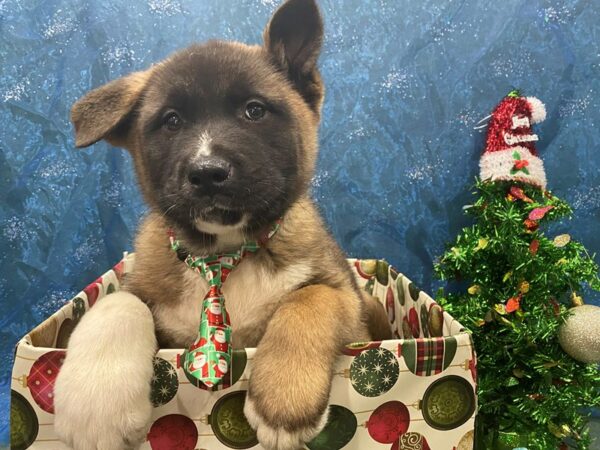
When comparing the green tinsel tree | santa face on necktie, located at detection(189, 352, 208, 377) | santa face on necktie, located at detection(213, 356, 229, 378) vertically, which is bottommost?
the green tinsel tree

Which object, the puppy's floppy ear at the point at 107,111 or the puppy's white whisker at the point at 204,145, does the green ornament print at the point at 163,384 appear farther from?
the puppy's floppy ear at the point at 107,111

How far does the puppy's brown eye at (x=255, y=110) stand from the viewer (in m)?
1.64

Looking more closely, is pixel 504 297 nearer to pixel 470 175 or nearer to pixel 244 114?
pixel 470 175

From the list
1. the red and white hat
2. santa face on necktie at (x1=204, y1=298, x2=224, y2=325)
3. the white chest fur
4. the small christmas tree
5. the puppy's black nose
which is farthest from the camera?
the red and white hat

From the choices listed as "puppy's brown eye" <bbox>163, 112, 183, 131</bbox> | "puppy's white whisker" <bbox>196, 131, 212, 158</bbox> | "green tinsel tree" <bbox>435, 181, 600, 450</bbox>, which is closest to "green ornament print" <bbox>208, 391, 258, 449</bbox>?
"puppy's white whisker" <bbox>196, 131, 212, 158</bbox>

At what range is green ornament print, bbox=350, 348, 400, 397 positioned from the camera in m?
1.33

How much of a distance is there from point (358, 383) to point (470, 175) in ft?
6.65

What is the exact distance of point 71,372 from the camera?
1.31 m

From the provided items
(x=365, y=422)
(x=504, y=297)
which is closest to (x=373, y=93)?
(x=504, y=297)

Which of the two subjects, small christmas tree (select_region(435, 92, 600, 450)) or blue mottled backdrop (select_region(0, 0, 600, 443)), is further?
blue mottled backdrop (select_region(0, 0, 600, 443))

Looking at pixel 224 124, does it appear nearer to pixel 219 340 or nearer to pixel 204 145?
pixel 204 145

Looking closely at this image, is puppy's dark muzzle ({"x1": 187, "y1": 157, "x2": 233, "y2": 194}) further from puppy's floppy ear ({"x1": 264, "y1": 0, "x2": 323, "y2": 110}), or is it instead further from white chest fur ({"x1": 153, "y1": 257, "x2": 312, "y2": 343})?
puppy's floppy ear ({"x1": 264, "y1": 0, "x2": 323, "y2": 110})

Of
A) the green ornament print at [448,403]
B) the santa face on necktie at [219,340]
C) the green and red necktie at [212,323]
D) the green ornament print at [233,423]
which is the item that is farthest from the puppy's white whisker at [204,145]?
the green ornament print at [448,403]

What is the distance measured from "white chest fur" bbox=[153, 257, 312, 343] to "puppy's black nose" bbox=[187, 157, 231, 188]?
1.27ft
